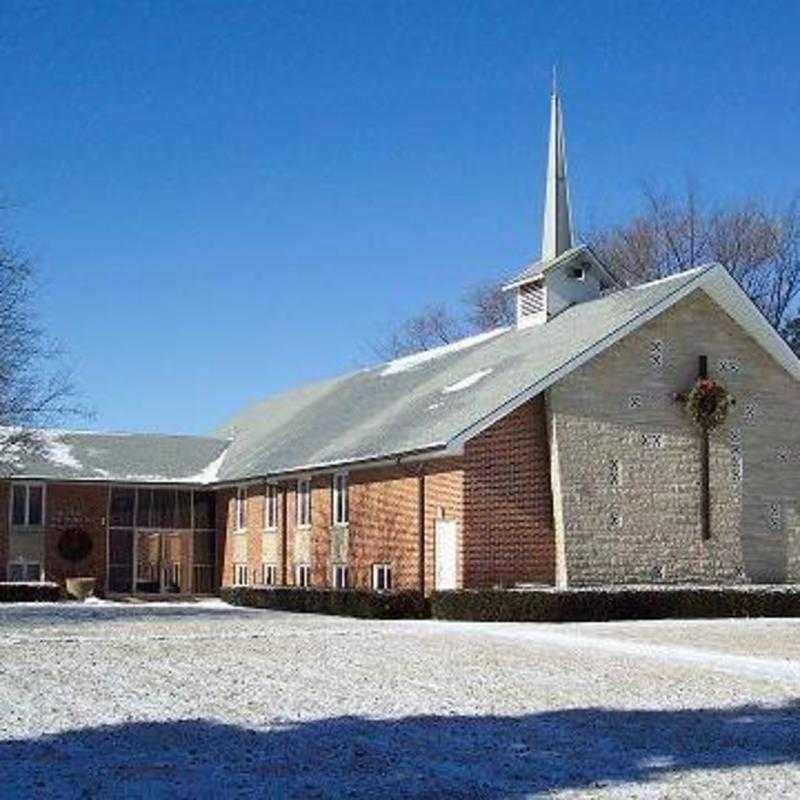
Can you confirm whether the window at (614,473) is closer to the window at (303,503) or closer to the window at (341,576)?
the window at (341,576)

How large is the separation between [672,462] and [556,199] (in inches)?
463

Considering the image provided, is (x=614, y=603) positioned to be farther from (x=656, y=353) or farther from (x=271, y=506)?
(x=271, y=506)

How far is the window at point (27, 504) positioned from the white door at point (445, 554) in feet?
56.5

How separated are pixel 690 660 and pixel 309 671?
18.0ft

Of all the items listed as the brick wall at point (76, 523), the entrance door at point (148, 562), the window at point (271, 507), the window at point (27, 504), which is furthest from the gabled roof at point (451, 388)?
the window at point (27, 504)

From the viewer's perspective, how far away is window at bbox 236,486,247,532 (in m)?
45.9

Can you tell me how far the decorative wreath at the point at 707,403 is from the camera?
35.6m

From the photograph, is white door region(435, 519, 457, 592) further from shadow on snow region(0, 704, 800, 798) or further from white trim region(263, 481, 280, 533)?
shadow on snow region(0, 704, 800, 798)

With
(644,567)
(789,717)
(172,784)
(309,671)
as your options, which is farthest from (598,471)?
(172,784)

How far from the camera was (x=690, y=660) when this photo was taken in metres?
20.2

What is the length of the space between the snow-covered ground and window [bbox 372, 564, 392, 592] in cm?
1234

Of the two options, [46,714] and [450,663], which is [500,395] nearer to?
[450,663]

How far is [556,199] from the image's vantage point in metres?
44.3

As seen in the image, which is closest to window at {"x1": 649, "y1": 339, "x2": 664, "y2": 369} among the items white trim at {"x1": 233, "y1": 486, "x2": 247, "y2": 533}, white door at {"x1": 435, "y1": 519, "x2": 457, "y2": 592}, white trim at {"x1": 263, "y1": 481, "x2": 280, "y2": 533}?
white door at {"x1": 435, "y1": 519, "x2": 457, "y2": 592}
